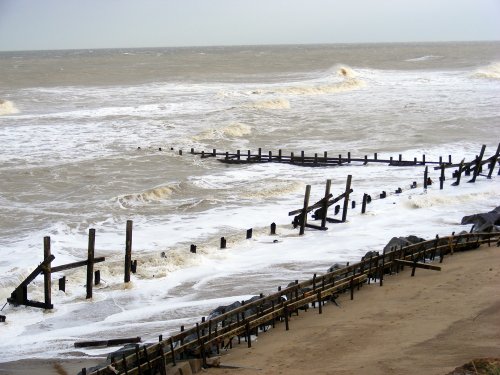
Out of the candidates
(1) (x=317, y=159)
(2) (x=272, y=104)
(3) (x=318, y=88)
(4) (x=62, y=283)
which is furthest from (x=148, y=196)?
(3) (x=318, y=88)

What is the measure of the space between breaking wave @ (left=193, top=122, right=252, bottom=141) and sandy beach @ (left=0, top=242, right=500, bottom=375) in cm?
2925

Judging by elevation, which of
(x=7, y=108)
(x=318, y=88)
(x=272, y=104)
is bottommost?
(x=7, y=108)

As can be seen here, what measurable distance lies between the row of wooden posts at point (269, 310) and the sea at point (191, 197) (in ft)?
5.59

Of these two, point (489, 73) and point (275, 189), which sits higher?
point (489, 73)

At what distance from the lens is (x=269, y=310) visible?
1234 cm

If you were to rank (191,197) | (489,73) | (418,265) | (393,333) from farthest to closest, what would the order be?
1. (489,73)
2. (191,197)
3. (418,265)
4. (393,333)

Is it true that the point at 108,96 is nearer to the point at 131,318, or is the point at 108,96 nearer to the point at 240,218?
the point at 240,218

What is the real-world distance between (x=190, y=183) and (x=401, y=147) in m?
14.3

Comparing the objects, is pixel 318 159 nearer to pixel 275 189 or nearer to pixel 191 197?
pixel 275 189

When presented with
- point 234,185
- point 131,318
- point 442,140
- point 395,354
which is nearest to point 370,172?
point 234,185

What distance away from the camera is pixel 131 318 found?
45.9ft

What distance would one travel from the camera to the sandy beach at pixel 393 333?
34.3ft

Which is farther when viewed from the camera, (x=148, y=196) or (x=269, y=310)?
(x=148, y=196)

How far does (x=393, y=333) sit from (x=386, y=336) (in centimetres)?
17
